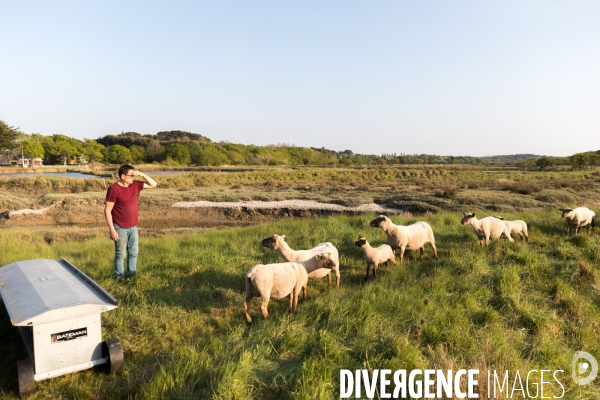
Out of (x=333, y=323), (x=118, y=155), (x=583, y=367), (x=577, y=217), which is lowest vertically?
(x=583, y=367)

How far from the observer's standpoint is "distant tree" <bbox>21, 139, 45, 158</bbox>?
296 feet

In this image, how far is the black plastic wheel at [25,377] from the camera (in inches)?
159

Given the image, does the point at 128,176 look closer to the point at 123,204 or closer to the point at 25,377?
the point at 123,204

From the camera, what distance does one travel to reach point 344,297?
22.4 ft

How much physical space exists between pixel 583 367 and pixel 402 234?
487 centimetres

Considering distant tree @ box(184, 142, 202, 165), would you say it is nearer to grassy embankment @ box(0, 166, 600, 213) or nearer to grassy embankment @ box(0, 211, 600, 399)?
grassy embankment @ box(0, 166, 600, 213)

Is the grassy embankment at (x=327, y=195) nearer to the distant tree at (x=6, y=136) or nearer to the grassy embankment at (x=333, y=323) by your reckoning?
the grassy embankment at (x=333, y=323)

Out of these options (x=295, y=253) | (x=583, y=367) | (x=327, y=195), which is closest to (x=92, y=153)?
(x=327, y=195)

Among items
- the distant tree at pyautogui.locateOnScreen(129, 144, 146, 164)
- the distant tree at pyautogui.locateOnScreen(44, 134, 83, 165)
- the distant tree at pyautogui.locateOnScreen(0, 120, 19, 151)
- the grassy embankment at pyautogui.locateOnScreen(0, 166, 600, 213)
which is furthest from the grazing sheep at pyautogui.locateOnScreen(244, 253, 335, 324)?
the distant tree at pyautogui.locateOnScreen(44, 134, 83, 165)

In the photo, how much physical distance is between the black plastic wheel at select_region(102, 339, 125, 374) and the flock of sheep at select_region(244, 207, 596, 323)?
202 centimetres

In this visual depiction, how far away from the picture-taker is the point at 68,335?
4.39 meters

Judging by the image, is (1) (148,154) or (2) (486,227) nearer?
(2) (486,227)

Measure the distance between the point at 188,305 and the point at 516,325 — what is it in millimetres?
6076

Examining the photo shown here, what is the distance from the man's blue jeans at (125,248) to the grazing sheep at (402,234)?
5.91 meters
